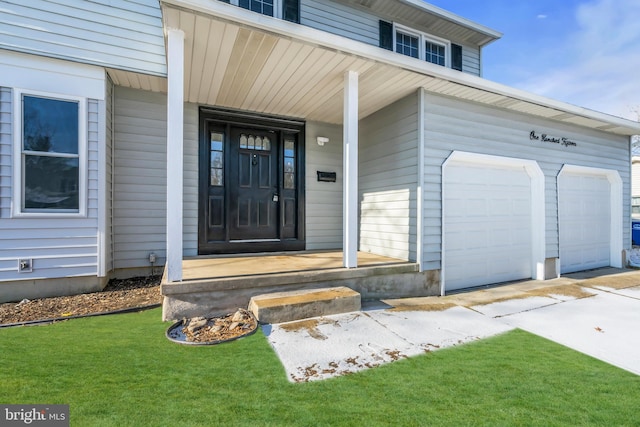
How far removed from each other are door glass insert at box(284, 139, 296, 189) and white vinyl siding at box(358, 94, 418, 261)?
1.23 meters

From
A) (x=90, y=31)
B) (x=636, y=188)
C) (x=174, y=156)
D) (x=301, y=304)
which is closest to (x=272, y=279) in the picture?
(x=301, y=304)

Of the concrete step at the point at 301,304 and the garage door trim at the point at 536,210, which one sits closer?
the concrete step at the point at 301,304

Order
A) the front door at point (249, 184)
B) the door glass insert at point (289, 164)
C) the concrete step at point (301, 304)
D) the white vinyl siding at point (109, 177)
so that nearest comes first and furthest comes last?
the concrete step at point (301, 304)
the white vinyl siding at point (109, 177)
the front door at point (249, 184)
the door glass insert at point (289, 164)

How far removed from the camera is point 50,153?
12.0 feet

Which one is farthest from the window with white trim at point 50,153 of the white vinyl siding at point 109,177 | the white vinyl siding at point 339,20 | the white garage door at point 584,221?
the white garage door at point 584,221

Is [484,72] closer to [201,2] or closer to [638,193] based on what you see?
[201,2]

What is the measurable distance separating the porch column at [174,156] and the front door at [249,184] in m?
1.80

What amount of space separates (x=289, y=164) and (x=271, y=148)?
1.36 feet

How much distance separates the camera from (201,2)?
2570 mm

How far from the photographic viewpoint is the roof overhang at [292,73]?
9.29 feet

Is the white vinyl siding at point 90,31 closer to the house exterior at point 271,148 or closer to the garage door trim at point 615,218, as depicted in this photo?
the house exterior at point 271,148

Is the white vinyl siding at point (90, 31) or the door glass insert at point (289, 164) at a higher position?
the white vinyl siding at point (90, 31)

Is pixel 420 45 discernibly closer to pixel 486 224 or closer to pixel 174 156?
pixel 486 224

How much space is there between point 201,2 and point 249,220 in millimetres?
3144
